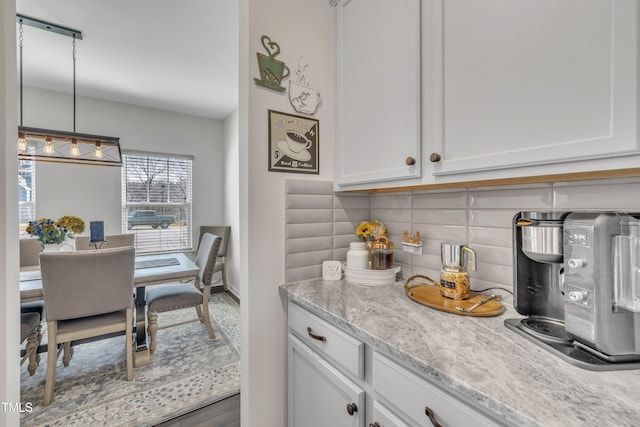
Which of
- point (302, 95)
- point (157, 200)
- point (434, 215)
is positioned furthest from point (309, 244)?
point (157, 200)

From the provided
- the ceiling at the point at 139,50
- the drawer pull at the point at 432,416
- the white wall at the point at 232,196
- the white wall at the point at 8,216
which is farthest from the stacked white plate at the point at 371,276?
the white wall at the point at 232,196

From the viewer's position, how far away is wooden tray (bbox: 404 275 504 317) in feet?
2.91

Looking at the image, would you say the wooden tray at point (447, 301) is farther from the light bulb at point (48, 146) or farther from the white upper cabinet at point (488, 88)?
the light bulb at point (48, 146)

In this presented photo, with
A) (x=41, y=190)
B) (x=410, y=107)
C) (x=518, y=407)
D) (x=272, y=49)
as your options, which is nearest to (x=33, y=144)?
(x=41, y=190)

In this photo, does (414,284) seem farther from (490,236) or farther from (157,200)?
(157,200)

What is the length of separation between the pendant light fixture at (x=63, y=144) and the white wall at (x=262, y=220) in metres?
1.77

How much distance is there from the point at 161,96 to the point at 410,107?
3.45 meters

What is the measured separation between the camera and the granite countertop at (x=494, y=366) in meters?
0.47

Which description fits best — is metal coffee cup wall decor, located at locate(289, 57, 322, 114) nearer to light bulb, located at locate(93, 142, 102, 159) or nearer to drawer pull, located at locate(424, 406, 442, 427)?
drawer pull, located at locate(424, 406, 442, 427)

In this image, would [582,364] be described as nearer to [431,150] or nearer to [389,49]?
[431,150]

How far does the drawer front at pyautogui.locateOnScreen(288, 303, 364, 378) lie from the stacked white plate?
30 cm

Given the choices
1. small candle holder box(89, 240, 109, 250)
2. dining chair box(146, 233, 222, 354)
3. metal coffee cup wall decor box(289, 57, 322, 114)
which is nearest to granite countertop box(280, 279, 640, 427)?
metal coffee cup wall decor box(289, 57, 322, 114)

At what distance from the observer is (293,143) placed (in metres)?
1.29

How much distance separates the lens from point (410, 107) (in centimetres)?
101
